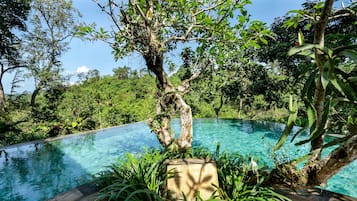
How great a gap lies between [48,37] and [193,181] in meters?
14.4

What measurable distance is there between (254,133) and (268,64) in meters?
3.37

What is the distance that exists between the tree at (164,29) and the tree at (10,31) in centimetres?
1012

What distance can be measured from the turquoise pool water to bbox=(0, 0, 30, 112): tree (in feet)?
17.8

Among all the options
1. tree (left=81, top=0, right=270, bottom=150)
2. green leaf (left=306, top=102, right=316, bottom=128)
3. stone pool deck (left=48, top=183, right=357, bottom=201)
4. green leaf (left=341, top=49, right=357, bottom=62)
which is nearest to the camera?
green leaf (left=341, top=49, right=357, bottom=62)

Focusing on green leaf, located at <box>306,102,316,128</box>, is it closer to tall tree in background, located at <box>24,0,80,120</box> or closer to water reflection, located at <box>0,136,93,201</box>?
water reflection, located at <box>0,136,93,201</box>

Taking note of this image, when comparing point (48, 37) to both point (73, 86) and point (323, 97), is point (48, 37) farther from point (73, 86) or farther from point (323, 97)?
point (323, 97)

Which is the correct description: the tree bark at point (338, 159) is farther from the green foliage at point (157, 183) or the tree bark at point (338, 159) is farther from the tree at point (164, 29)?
the tree at point (164, 29)

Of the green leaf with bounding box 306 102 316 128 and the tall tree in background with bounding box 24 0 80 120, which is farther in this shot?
the tall tree in background with bounding box 24 0 80 120

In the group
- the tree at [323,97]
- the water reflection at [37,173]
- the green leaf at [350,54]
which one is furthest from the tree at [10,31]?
the green leaf at [350,54]

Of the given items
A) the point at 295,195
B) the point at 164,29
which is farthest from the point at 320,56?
the point at 164,29

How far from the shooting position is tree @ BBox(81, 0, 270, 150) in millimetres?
3357

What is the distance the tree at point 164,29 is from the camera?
3357mm

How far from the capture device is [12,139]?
825 cm

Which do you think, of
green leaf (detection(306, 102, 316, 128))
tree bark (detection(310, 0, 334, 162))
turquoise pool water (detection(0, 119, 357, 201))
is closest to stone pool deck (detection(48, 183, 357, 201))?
turquoise pool water (detection(0, 119, 357, 201))
